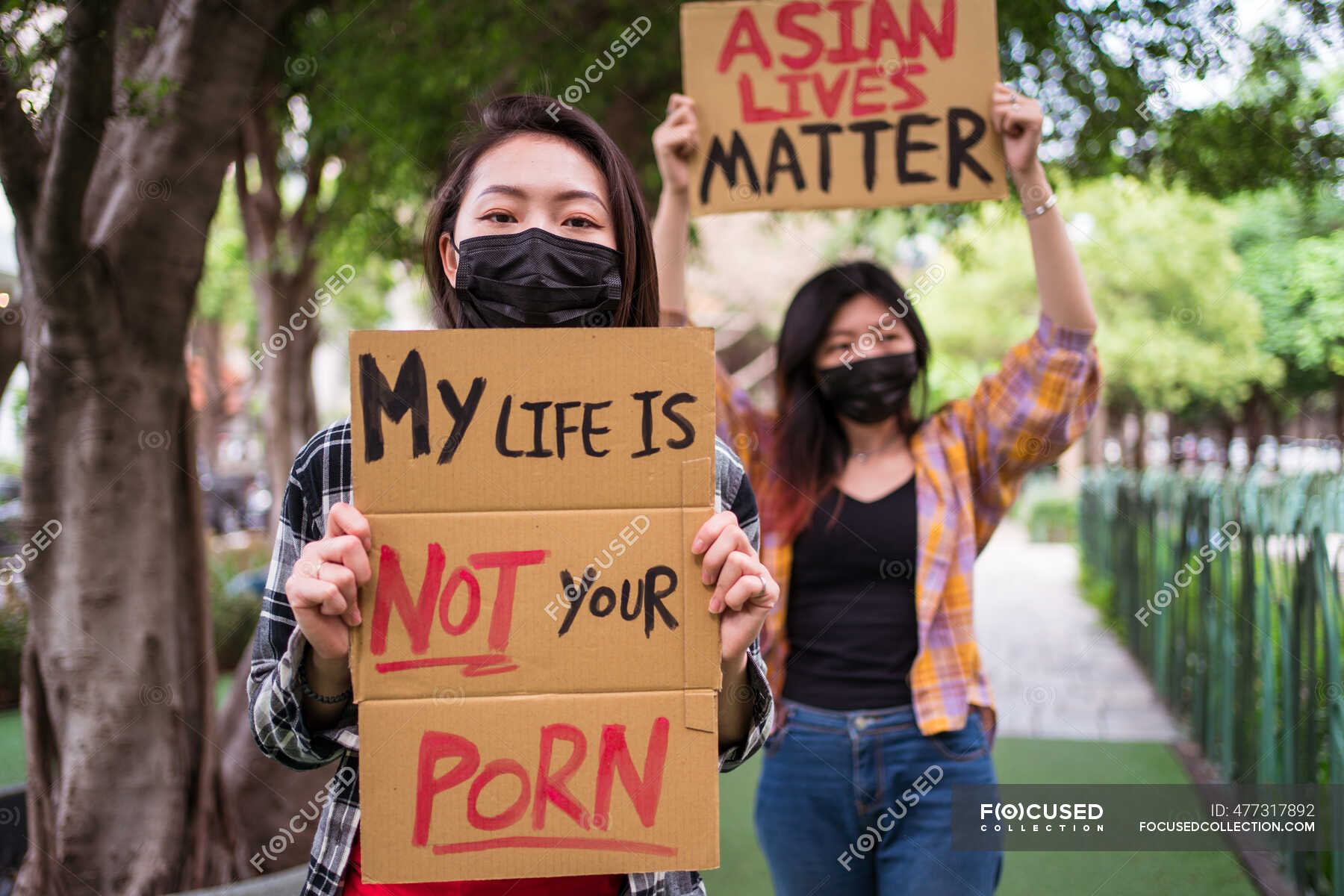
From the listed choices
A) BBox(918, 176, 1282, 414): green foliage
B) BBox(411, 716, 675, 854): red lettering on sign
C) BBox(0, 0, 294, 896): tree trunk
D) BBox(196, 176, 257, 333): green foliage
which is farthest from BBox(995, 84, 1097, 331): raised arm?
BBox(196, 176, 257, 333): green foliage

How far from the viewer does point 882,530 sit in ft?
7.79

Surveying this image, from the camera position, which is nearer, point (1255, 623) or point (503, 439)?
point (503, 439)

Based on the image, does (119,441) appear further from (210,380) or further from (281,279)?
(210,380)

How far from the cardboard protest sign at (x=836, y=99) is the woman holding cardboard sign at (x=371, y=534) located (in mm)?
945

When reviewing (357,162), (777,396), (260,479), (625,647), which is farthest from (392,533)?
(260,479)

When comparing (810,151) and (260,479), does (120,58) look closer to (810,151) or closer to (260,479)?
(810,151)

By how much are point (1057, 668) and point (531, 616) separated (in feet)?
24.6

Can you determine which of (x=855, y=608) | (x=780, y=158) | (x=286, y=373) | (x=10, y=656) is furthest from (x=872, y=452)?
(x=286, y=373)

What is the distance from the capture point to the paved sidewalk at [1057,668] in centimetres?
636

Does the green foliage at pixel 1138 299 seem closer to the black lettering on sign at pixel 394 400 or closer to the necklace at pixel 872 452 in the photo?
the necklace at pixel 872 452

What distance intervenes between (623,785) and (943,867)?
1.08 meters

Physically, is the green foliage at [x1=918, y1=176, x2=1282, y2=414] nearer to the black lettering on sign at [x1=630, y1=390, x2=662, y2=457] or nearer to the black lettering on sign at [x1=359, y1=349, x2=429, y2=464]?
the black lettering on sign at [x1=630, y1=390, x2=662, y2=457]

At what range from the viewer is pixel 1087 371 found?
237cm

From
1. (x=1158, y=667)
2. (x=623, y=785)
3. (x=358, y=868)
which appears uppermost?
(x=623, y=785)
